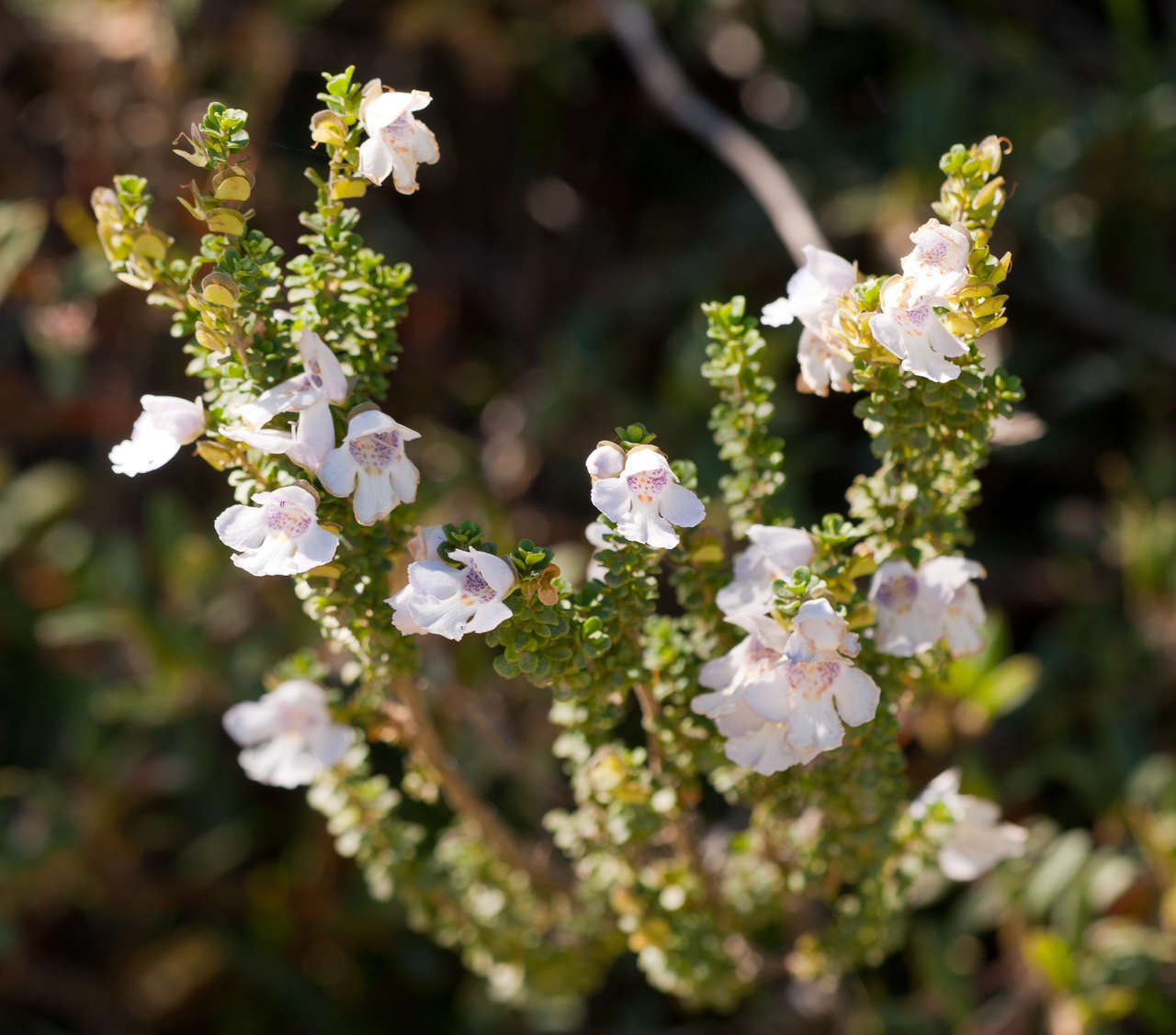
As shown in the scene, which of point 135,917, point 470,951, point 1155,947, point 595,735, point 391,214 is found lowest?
point 135,917

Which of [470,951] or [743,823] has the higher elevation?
[470,951]

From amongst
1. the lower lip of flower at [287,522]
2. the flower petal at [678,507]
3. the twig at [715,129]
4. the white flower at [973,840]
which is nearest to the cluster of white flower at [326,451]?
the lower lip of flower at [287,522]

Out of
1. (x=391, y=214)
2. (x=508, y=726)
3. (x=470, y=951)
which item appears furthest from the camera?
(x=391, y=214)

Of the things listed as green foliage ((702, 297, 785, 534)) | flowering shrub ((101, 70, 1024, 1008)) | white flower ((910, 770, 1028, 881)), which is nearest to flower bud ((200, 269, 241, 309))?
flowering shrub ((101, 70, 1024, 1008))

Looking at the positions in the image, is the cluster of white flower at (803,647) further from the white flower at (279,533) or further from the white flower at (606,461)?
the white flower at (279,533)

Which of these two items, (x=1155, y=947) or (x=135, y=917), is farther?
(x=135, y=917)

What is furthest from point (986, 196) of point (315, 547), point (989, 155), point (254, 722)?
point (254, 722)

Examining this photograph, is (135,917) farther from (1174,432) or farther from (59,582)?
(1174,432)

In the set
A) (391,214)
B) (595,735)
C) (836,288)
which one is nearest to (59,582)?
(391,214)

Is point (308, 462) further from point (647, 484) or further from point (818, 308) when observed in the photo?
point (818, 308)
